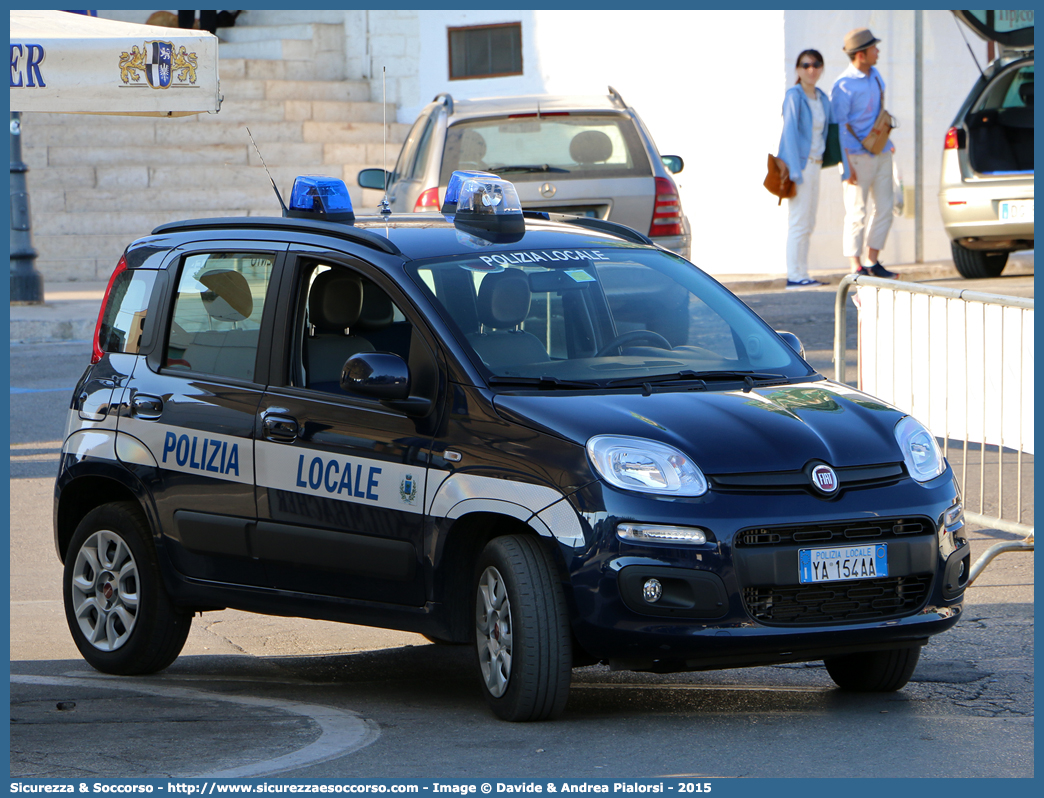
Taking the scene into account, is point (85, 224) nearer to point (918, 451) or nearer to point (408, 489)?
point (408, 489)

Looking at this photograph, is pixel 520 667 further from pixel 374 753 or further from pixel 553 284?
pixel 553 284

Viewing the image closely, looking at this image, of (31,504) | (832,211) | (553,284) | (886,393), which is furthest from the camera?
(832,211)

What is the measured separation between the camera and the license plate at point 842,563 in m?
5.15

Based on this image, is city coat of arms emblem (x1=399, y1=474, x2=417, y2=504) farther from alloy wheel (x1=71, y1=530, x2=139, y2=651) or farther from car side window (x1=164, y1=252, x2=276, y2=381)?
alloy wheel (x1=71, y1=530, x2=139, y2=651)

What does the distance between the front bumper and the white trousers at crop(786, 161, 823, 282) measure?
12.6 m

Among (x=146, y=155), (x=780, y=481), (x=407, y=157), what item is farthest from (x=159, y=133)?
(x=780, y=481)

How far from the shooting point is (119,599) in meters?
6.46

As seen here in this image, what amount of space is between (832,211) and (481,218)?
559 inches

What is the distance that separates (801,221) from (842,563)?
1273 centimetres

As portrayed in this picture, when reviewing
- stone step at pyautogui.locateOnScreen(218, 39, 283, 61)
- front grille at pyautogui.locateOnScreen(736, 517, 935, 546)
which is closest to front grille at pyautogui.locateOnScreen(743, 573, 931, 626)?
front grille at pyautogui.locateOnScreen(736, 517, 935, 546)

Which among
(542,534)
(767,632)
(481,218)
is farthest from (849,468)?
(481,218)

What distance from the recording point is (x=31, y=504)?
970cm

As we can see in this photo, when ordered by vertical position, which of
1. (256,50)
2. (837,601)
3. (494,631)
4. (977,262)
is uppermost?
(256,50)

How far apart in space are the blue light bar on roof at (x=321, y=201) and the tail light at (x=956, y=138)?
12208mm
